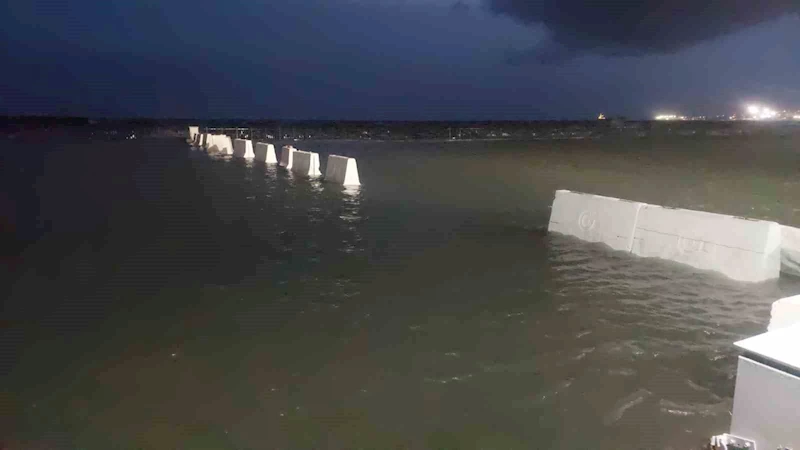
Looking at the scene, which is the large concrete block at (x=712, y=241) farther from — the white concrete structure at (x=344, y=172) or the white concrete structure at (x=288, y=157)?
the white concrete structure at (x=288, y=157)

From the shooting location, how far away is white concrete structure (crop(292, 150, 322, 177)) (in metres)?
22.1

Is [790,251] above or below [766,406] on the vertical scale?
above

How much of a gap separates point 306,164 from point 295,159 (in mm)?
1585

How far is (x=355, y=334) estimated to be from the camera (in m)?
6.59

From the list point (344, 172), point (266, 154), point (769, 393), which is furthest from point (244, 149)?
point (769, 393)

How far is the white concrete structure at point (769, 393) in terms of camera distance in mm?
3367

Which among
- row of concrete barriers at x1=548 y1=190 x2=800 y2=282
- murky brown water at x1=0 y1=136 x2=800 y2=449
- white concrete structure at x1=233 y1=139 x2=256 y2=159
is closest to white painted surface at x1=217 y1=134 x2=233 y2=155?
white concrete structure at x1=233 y1=139 x2=256 y2=159

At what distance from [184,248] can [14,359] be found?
462cm

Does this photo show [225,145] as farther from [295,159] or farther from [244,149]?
[295,159]

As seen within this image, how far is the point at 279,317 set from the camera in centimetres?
714

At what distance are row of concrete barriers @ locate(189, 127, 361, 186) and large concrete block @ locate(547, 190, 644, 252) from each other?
8960 mm

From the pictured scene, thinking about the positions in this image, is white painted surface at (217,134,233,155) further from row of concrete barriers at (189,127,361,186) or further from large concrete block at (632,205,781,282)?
large concrete block at (632,205,781,282)

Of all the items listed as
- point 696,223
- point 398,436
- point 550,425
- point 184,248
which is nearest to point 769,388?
point 550,425

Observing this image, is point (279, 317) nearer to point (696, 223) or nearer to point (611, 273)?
point (611, 273)
